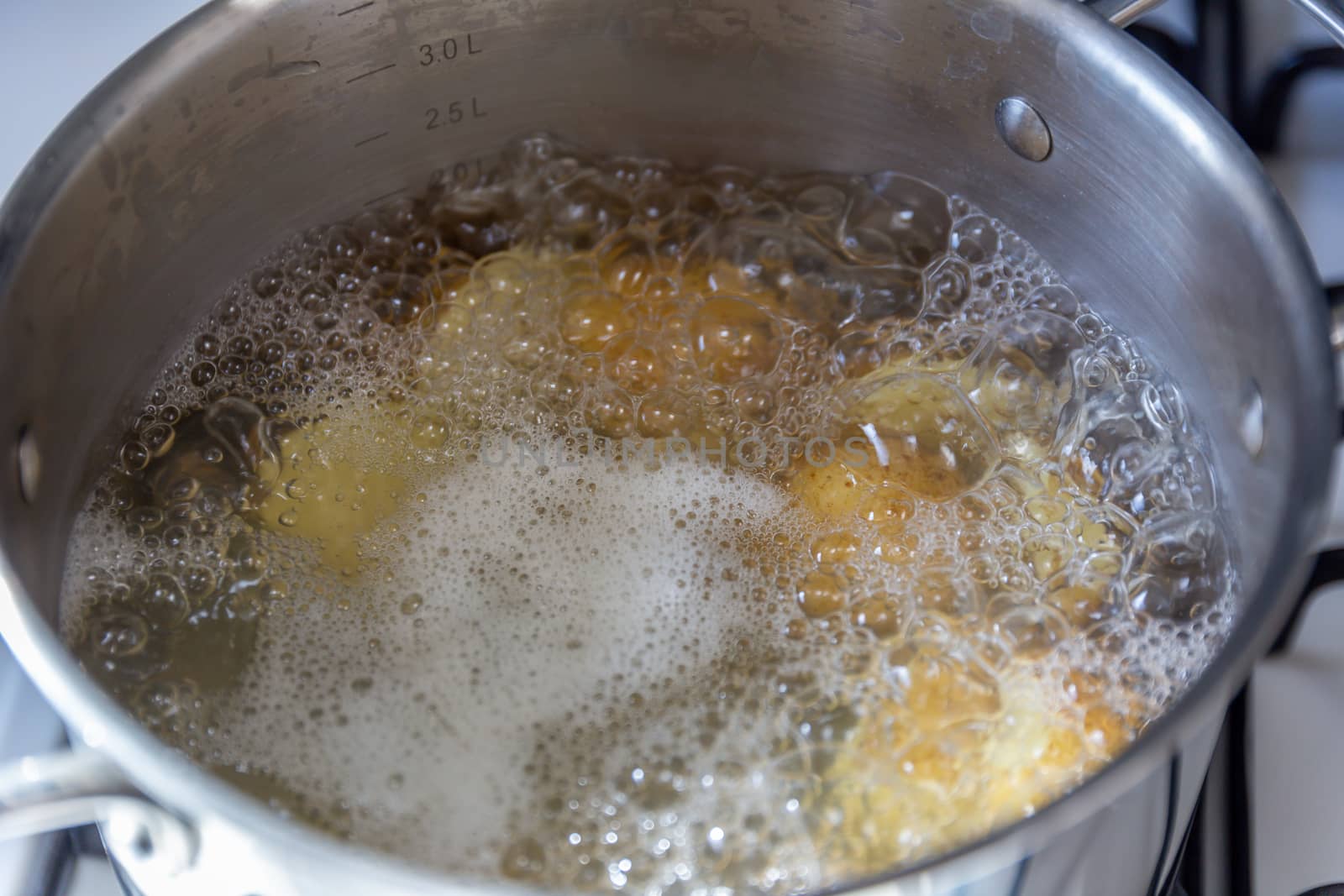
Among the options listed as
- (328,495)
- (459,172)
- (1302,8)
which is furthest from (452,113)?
(1302,8)

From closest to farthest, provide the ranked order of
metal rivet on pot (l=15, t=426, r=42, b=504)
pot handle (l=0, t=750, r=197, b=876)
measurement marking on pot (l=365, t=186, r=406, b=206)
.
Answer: pot handle (l=0, t=750, r=197, b=876) → metal rivet on pot (l=15, t=426, r=42, b=504) → measurement marking on pot (l=365, t=186, r=406, b=206)

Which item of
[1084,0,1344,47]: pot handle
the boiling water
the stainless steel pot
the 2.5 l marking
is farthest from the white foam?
[1084,0,1344,47]: pot handle

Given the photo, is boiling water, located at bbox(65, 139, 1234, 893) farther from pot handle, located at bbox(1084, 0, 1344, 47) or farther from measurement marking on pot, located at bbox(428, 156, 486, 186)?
pot handle, located at bbox(1084, 0, 1344, 47)

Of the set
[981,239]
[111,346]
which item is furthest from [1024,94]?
[111,346]

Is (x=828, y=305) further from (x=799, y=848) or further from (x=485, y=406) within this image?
(x=799, y=848)

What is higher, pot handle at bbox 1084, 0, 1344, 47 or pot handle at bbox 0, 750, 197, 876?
pot handle at bbox 1084, 0, 1344, 47

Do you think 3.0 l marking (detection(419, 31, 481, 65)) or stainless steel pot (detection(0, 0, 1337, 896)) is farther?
3.0 l marking (detection(419, 31, 481, 65))
